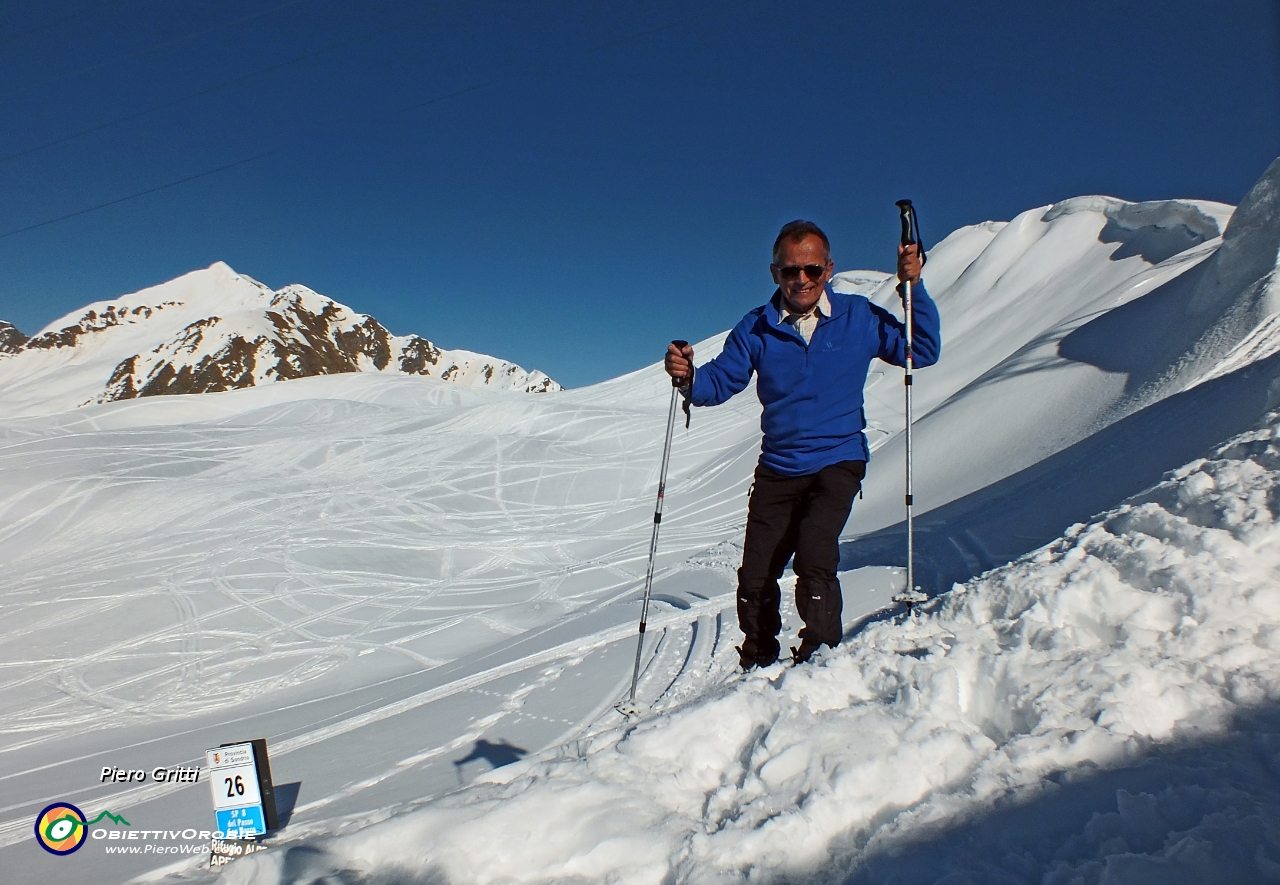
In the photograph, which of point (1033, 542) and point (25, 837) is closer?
point (25, 837)

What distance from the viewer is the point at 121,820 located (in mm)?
3354

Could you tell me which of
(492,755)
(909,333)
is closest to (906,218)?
(909,333)

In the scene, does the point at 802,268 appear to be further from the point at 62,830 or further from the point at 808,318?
the point at 62,830

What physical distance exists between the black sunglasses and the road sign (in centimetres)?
260

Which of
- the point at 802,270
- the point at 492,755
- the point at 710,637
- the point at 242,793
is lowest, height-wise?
the point at 492,755

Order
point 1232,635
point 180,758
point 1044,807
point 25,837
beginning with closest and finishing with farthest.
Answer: point 1044,807, point 1232,635, point 25,837, point 180,758

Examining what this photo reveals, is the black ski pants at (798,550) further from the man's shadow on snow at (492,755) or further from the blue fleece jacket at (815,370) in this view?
the man's shadow on snow at (492,755)

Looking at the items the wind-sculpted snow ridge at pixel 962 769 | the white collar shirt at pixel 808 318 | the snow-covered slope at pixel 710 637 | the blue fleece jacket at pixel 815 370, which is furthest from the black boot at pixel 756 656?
the white collar shirt at pixel 808 318

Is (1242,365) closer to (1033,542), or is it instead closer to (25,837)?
(1033,542)

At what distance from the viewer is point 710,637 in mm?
5273

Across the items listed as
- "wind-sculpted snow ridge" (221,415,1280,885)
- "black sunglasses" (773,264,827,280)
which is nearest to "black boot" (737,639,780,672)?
"wind-sculpted snow ridge" (221,415,1280,885)

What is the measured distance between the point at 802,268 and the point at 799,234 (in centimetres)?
14

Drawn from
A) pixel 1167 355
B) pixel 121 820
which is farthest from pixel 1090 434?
pixel 121 820

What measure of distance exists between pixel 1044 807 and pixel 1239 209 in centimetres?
940
